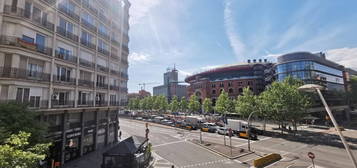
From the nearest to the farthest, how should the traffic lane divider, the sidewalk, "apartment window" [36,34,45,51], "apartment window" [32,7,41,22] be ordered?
"apartment window" [32,7,41,22] < "apartment window" [36,34,45,51] < the traffic lane divider < the sidewalk

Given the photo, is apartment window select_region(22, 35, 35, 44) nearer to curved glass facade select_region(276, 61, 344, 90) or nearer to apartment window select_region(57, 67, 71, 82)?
apartment window select_region(57, 67, 71, 82)

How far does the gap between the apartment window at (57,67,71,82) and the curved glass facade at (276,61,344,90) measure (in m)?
65.4

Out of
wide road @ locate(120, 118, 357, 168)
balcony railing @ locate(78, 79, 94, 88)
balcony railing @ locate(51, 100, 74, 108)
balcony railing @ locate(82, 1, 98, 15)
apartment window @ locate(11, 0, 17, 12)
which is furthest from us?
balcony railing @ locate(82, 1, 98, 15)

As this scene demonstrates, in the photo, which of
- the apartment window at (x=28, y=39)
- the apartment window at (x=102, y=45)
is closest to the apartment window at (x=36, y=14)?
the apartment window at (x=28, y=39)

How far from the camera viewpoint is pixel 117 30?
3316cm

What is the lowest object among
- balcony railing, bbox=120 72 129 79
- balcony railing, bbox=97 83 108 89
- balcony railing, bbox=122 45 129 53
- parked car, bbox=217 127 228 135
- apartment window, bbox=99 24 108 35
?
parked car, bbox=217 127 228 135

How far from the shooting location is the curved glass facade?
197ft

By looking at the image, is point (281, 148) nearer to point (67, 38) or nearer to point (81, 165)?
point (81, 165)

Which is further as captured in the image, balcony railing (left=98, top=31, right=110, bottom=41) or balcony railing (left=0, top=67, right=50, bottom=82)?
balcony railing (left=98, top=31, right=110, bottom=41)

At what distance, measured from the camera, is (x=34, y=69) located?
17844 mm

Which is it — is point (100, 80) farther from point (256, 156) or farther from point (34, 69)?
point (256, 156)

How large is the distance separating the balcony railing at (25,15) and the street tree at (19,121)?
871cm

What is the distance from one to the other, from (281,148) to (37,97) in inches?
1220

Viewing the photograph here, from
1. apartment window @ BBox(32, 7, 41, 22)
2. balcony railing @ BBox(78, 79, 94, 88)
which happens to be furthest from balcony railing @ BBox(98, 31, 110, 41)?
apartment window @ BBox(32, 7, 41, 22)
